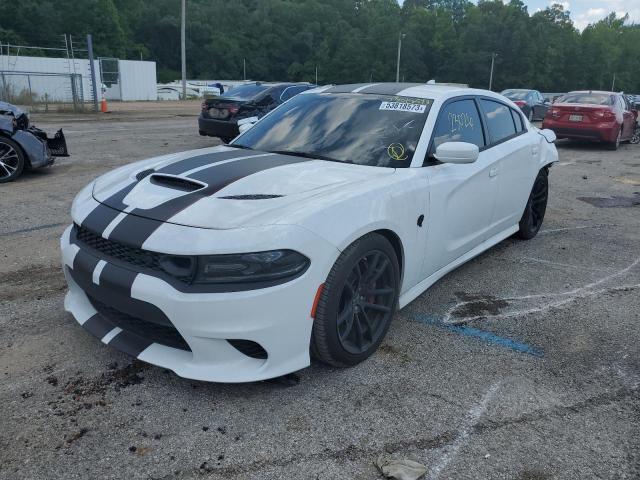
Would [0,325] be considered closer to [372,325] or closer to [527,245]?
[372,325]

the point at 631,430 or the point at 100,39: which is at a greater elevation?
the point at 100,39

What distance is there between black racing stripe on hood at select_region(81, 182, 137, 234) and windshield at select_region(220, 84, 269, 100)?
9649 millimetres

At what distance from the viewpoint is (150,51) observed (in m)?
89.6

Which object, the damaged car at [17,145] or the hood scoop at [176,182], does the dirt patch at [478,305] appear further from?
the damaged car at [17,145]

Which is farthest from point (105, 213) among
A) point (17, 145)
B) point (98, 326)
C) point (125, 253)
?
point (17, 145)

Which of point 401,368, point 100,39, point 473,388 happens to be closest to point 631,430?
point 473,388

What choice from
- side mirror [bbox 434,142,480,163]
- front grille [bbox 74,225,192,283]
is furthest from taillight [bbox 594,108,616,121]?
front grille [bbox 74,225,192,283]

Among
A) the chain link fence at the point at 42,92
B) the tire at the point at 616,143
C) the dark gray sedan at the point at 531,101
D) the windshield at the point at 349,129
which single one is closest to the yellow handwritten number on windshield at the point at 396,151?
the windshield at the point at 349,129

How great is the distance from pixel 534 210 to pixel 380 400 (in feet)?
12.3

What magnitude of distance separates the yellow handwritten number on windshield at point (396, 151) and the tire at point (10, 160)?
6.43 meters

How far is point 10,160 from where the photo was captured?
7.88m

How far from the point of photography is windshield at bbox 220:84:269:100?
12.5 metres

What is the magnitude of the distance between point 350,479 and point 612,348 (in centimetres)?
214

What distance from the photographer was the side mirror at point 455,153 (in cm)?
346
